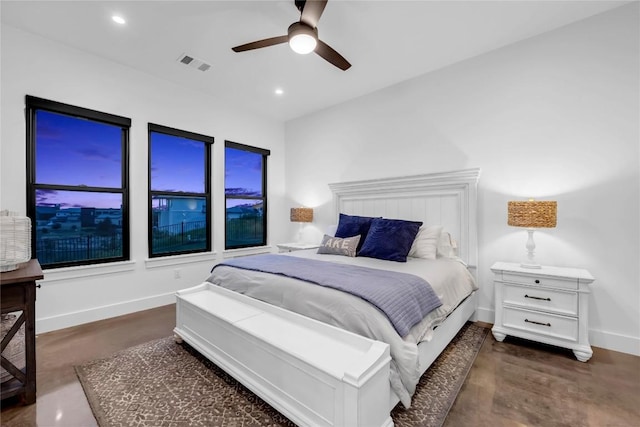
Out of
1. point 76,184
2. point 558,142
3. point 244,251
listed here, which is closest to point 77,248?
point 76,184

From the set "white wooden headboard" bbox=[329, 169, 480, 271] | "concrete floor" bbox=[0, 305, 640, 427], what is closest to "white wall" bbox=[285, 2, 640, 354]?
"white wooden headboard" bbox=[329, 169, 480, 271]

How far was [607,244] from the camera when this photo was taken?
243cm

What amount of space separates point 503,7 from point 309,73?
1.97m

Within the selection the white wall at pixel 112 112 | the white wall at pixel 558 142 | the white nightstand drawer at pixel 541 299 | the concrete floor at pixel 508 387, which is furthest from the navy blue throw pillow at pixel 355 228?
the white wall at pixel 112 112

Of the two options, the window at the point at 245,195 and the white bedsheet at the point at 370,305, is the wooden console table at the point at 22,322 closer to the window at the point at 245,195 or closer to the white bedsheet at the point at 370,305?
the white bedsheet at the point at 370,305

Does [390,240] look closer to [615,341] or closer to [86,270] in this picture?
Result: [615,341]

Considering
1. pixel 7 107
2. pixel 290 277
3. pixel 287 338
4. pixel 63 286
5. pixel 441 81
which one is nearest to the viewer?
pixel 287 338

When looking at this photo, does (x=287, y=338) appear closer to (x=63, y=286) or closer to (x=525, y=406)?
(x=525, y=406)

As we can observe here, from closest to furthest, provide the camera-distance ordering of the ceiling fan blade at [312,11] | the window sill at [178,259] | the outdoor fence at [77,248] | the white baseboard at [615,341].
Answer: the ceiling fan blade at [312,11] → the white baseboard at [615,341] → the outdoor fence at [77,248] → the window sill at [178,259]

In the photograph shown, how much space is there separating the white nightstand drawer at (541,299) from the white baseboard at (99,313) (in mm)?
3798

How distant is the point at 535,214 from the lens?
2.40 m

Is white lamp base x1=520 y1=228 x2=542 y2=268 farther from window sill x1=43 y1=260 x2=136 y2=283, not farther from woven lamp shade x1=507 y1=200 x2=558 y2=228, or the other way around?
window sill x1=43 y1=260 x2=136 y2=283

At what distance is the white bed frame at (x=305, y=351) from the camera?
129 centimetres

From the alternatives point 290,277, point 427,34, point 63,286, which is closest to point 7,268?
point 63,286
